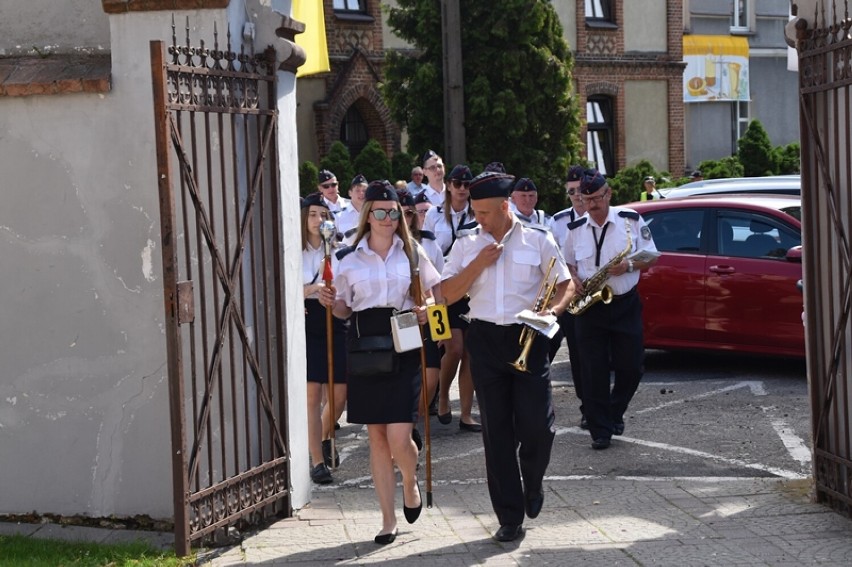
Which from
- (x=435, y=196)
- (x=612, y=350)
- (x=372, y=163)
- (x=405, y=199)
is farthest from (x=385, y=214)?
(x=372, y=163)

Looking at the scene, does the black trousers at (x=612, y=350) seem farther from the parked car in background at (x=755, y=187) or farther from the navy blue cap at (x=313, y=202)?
the parked car in background at (x=755, y=187)

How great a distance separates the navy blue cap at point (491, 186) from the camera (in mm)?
7355

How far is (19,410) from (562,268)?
10.8 feet

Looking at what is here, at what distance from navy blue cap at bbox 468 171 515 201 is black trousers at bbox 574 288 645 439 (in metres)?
2.91

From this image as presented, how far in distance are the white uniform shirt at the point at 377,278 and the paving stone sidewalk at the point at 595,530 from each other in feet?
4.23

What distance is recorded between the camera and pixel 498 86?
28359mm

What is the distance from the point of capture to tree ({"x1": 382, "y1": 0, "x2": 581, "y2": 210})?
27.7 metres

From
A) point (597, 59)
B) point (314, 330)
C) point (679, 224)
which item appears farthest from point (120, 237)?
point (597, 59)

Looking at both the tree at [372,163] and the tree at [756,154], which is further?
the tree at [756,154]

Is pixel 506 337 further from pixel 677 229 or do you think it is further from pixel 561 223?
pixel 677 229

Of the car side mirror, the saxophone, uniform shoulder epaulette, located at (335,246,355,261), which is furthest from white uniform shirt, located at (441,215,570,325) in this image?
the car side mirror

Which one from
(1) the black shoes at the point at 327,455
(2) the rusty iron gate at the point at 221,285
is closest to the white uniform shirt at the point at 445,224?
(1) the black shoes at the point at 327,455

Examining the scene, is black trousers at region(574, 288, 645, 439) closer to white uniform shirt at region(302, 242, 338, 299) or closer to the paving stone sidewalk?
the paving stone sidewalk

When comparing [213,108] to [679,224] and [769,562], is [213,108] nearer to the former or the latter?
[769,562]
